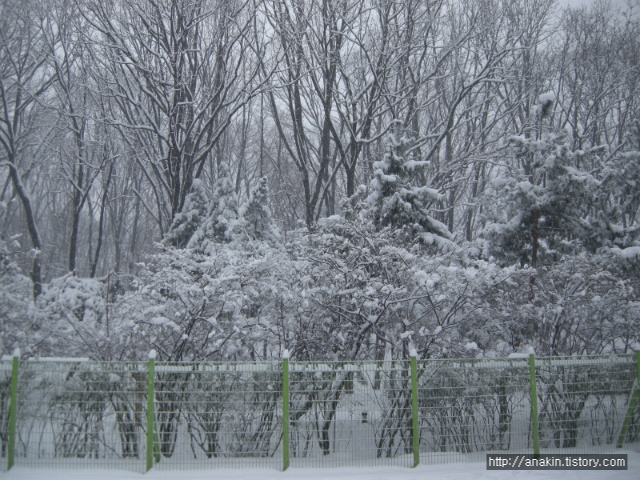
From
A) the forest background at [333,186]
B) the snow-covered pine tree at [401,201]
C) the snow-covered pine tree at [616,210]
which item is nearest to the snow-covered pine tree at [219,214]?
the forest background at [333,186]

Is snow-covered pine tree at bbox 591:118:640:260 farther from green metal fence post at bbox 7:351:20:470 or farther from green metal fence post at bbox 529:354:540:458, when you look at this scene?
green metal fence post at bbox 7:351:20:470

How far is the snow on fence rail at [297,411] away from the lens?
263 inches

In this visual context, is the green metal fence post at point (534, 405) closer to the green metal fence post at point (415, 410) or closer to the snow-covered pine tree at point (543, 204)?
the green metal fence post at point (415, 410)

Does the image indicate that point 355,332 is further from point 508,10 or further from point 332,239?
point 508,10

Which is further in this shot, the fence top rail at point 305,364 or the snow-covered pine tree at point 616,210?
the snow-covered pine tree at point 616,210

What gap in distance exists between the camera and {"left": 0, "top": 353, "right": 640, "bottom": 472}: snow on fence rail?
6.67m

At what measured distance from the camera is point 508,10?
18938 mm

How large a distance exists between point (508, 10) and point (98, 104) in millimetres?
15569

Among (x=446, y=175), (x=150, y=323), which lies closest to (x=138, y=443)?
(x=150, y=323)

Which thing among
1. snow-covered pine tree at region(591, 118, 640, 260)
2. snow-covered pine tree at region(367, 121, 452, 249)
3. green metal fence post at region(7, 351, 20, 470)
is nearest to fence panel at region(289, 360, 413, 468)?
green metal fence post at region(7, 351, 20, 470)

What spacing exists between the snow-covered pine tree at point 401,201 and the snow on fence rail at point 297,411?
522 centimetres

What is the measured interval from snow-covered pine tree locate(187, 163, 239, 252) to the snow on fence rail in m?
9.41

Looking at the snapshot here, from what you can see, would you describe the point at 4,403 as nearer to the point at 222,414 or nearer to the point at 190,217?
the point at 222,414

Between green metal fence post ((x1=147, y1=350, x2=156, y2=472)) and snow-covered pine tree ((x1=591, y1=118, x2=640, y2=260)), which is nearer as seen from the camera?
green metal fence post ((x1=147, y1=350, x2=156, y2=472))
